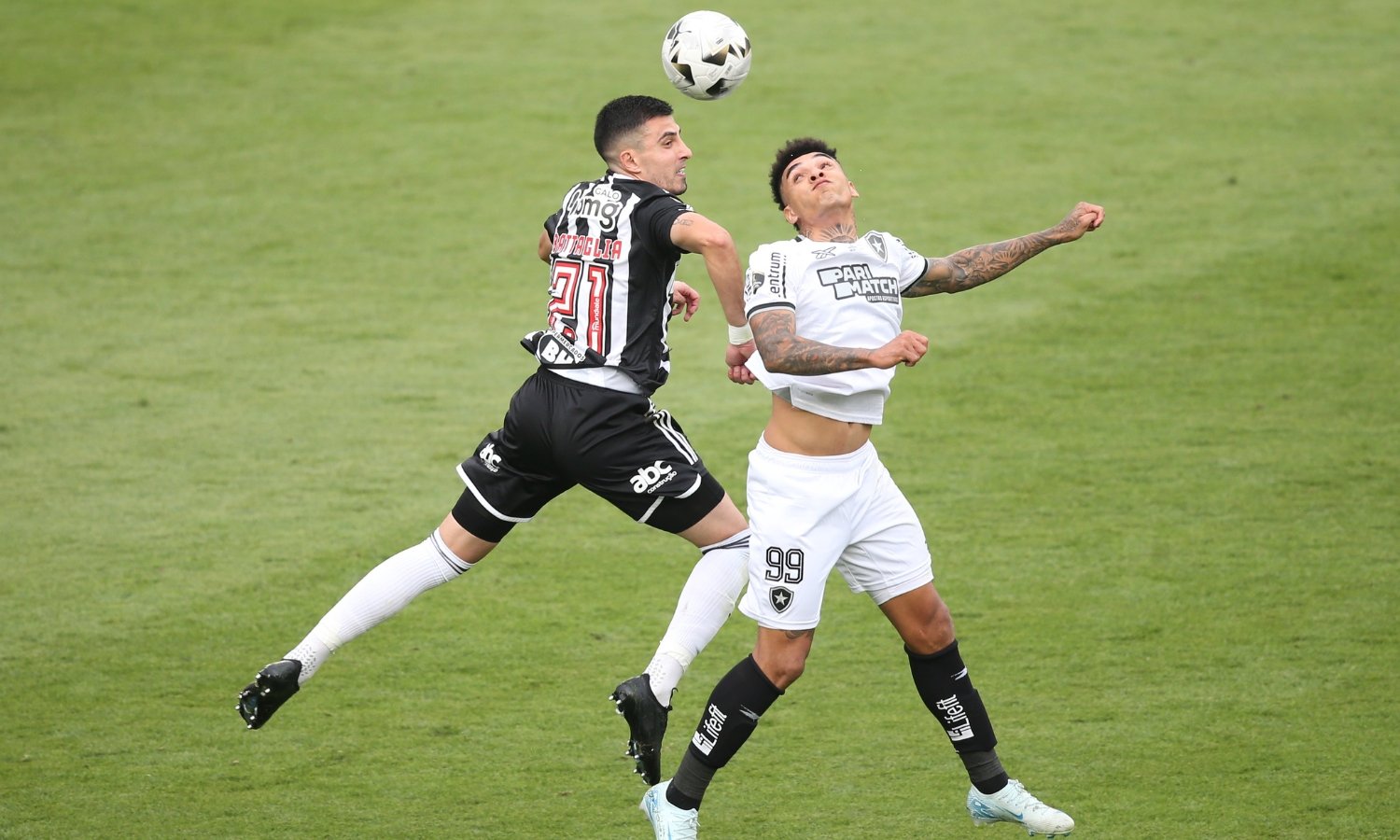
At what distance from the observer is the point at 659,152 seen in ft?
17.9

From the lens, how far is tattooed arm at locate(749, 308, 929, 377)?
4.48m

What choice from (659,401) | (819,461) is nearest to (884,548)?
(819,461)

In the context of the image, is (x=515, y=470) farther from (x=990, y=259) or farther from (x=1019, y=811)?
(x=1019, y=811)

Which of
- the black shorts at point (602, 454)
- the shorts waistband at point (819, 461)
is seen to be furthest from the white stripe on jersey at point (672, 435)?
the shorts waistband at point (819, 461)

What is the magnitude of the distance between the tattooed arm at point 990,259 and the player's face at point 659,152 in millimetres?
927

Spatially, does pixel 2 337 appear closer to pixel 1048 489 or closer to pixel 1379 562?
pixel 1048 489

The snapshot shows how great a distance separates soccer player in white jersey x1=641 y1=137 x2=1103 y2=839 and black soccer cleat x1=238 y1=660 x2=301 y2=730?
1.35 metres

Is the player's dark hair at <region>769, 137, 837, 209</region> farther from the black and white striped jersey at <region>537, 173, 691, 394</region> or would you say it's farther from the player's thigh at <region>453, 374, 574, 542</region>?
the player's thigh at <region>453, 374, 574, 542</region>

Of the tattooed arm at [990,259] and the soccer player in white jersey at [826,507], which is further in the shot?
the tattooed arm at [990,259]

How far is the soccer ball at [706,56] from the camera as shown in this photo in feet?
19.7

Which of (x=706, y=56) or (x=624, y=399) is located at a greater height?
(x=706, y=56)

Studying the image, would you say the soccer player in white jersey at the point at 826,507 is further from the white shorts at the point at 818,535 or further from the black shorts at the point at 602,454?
the black shorts at the point at 602,454

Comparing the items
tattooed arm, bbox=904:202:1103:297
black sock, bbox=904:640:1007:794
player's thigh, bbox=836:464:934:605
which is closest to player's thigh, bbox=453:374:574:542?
player's thigh, bbox=836:464:934:605

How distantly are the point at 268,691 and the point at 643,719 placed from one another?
4.41 feet
